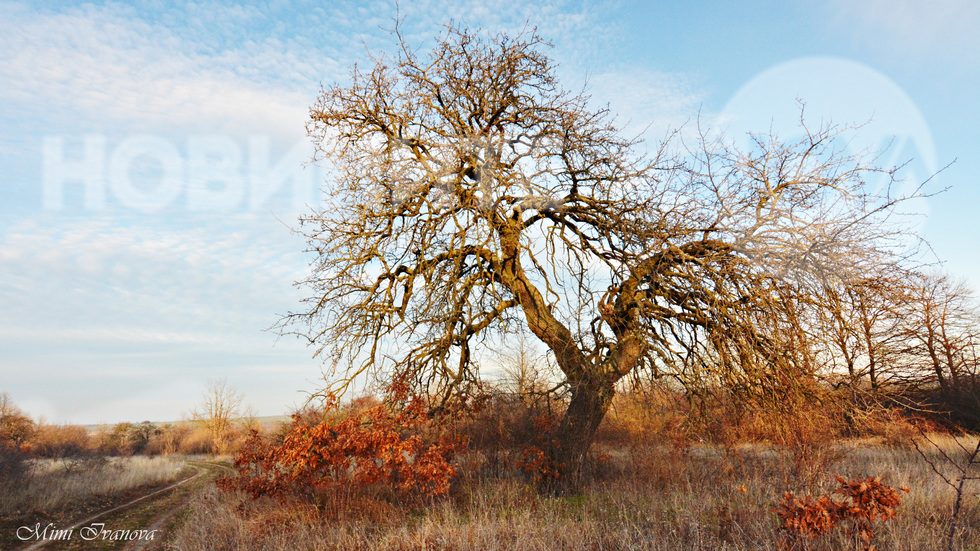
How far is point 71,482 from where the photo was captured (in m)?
15.0

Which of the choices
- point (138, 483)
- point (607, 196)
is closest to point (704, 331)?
point (607, 196)

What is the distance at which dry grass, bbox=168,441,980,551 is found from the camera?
18.5 ft

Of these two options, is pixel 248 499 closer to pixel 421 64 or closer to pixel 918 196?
pixel 421 64

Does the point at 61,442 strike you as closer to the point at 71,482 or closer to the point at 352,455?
the point at 71,482

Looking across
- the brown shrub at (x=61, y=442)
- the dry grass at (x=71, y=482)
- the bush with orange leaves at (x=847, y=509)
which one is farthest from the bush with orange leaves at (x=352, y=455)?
the brown shrub at (x=61, y=442)

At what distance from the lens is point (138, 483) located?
17062 millimetres

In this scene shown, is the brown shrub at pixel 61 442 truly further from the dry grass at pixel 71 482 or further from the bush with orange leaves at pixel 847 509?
the bush with orange leaves at pixel 847 509

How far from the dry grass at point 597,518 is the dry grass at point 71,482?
5.27 meters

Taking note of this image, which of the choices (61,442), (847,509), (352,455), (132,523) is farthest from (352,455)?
(61,442)

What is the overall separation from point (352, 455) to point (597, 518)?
390 cm

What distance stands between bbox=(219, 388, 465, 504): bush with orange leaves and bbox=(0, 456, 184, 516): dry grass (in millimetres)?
8063

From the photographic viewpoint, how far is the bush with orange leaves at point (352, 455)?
7270 mm

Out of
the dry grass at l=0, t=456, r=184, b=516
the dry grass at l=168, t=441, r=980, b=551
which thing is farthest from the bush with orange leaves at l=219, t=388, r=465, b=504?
the dry grass at l=0, t=456, r=184, b=516

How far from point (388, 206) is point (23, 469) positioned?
15.9m
